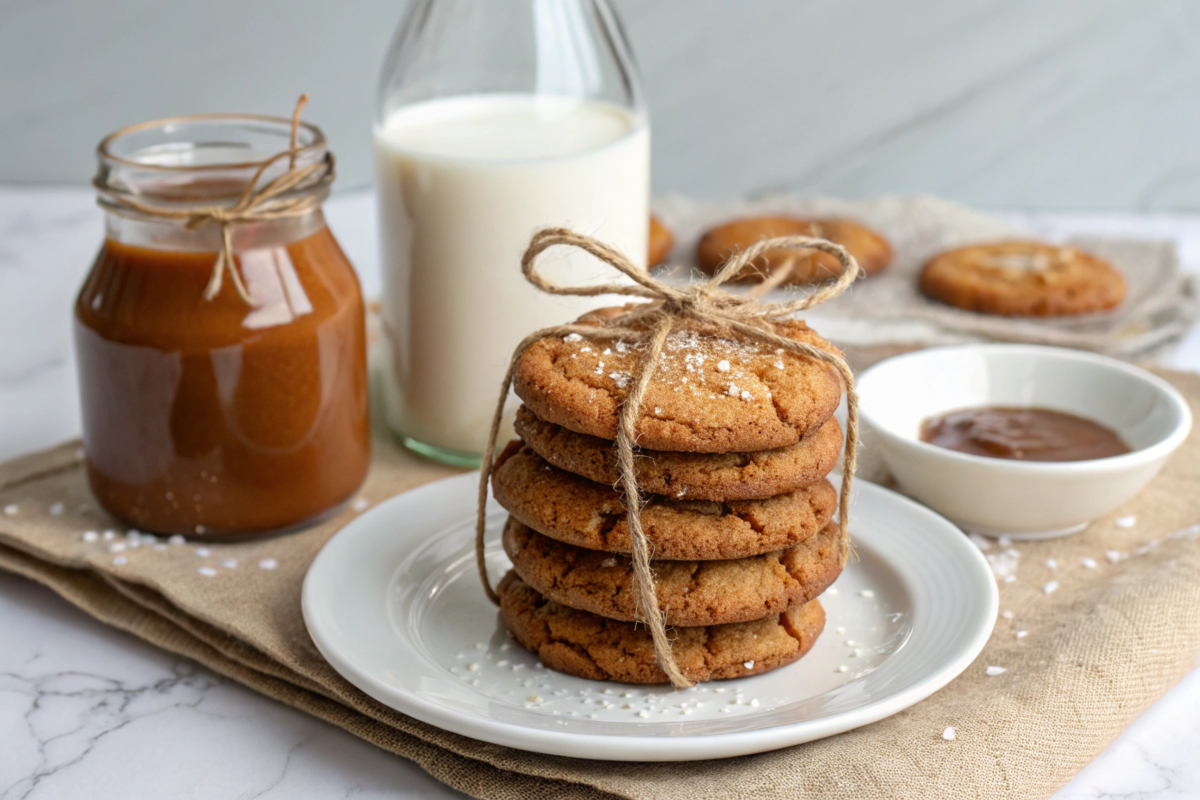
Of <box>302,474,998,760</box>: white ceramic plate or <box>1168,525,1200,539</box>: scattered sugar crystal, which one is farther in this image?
<box>1168,525,1200,539</box>: scattered sugar crystal

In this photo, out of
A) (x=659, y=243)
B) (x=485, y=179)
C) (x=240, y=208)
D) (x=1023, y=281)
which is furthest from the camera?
(x=659, y=243)

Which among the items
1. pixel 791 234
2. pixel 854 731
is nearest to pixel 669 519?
pixel 854 731

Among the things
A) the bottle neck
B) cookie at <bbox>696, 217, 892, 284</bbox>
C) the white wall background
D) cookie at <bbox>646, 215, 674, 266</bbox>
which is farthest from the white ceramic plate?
the white wall background

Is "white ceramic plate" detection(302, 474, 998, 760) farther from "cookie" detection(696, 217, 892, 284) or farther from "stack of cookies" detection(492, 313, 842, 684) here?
"cookie" detection(696, 217, 892, 284)

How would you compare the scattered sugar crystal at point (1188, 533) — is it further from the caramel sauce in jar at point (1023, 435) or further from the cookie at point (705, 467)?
the cookie at point (705, 467)

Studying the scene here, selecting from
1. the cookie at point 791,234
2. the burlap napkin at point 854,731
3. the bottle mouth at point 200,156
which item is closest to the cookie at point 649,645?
the burlap napkin at point 854,731

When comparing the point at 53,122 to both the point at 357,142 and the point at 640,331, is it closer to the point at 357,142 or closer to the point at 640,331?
the point at 357,142

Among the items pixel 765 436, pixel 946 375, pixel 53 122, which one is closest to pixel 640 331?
pixel 765 436

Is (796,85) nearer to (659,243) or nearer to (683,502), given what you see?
(659,243)
